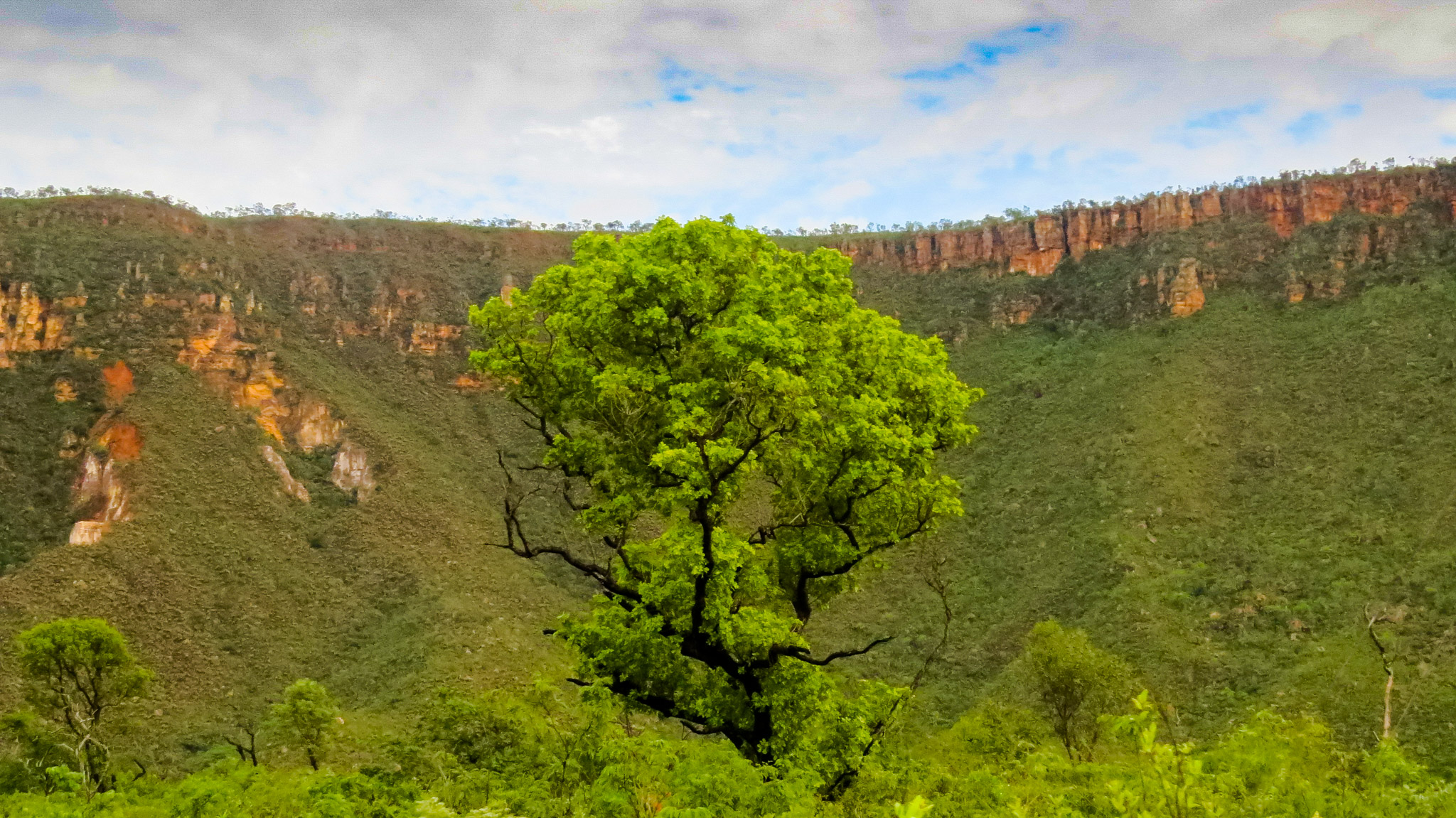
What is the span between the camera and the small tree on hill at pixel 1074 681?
31.8 m

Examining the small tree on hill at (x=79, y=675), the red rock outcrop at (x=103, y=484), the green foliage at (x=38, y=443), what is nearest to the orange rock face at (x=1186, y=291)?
the small tree on hill at (x=79, y=675)

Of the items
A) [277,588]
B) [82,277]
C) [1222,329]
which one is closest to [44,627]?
[277,588]

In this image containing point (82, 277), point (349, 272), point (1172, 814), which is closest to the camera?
point (1172, 814)

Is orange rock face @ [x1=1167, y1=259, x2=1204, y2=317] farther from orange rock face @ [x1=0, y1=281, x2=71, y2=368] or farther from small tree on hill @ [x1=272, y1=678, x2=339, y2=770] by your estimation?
orange rock face @ [x1=0, y1=281, x2=71, y2=368]

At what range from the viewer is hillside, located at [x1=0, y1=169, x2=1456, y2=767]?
40.0 metres

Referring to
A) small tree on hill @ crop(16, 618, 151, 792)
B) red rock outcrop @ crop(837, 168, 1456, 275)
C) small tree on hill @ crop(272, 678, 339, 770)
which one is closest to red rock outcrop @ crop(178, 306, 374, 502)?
small tree on hill @ crop(16, 618, 151, 792)

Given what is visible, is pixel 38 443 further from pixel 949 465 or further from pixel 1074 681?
pixel 1074 681

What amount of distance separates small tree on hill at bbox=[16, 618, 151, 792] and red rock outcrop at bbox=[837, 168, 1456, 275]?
61.6 meters

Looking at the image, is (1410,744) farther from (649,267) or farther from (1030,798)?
(649,267)

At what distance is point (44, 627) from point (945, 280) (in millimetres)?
65642

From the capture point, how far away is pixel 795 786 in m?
10.0

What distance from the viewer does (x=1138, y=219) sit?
75.1m

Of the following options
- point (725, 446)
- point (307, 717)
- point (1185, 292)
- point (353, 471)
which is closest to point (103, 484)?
point (353, 471)

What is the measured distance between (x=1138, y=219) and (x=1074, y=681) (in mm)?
53331
